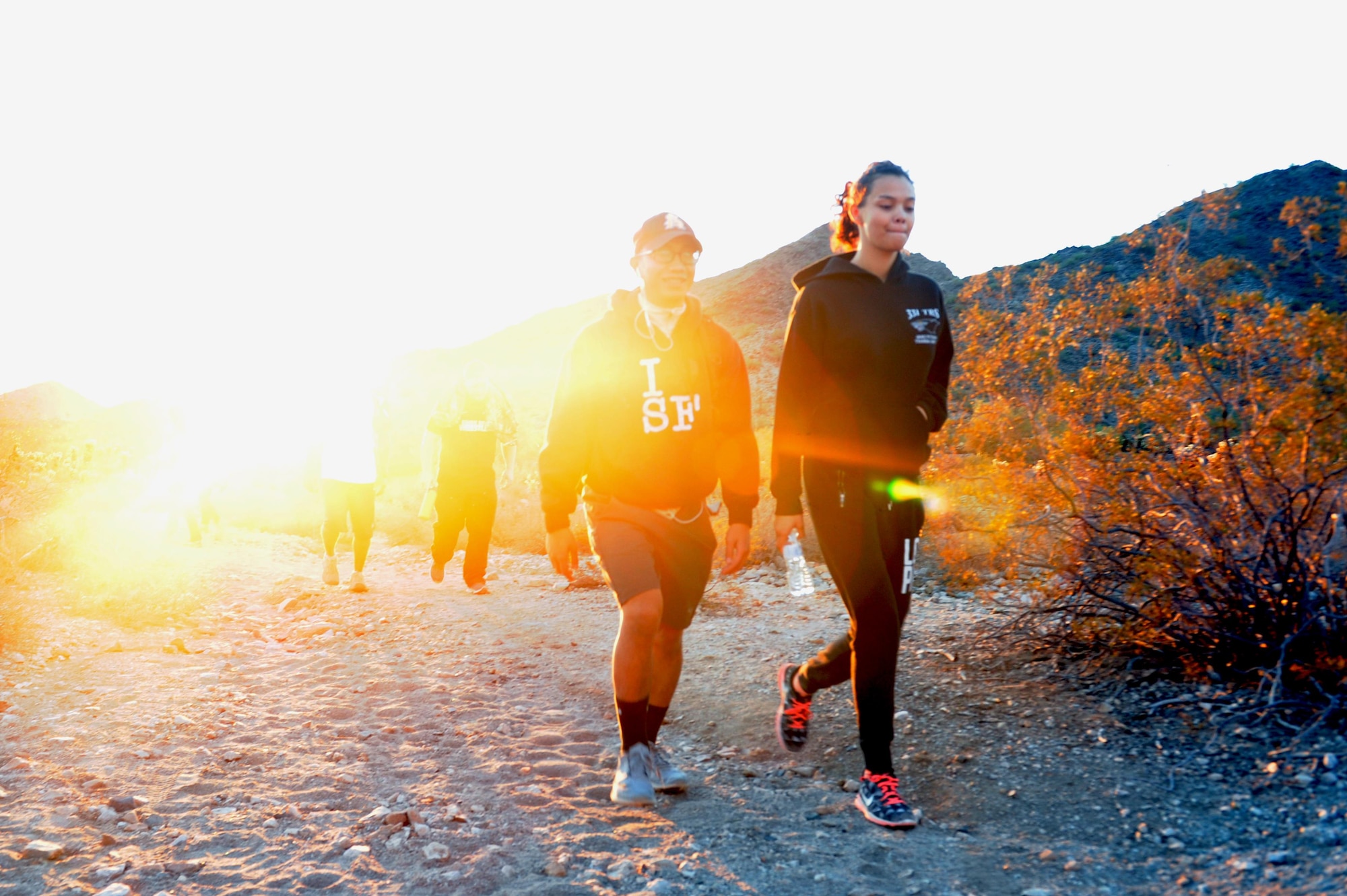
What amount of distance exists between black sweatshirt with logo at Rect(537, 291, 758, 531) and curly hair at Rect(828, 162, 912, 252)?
2.45 ft

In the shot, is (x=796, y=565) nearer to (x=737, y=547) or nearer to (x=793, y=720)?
(x=737, y=547)

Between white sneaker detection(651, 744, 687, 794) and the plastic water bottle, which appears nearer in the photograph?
the plastic water bottle

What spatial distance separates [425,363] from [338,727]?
70.7 meters

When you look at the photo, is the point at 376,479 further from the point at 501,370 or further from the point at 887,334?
the point at 501,370

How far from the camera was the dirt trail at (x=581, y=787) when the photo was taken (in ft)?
8.74

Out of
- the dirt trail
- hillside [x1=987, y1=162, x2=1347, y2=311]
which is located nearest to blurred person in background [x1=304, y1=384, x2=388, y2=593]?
the dirt trail

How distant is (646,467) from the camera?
11.0 ft

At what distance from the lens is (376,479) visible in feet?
29.4

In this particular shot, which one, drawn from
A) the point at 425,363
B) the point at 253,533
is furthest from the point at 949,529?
the point at 425,363

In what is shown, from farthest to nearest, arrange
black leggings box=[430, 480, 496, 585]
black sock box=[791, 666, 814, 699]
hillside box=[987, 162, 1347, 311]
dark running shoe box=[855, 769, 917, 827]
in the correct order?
hillside box=[987, 162, 1347, 311] < black leggings box=[430, 480, 496, 585] < black sock box=[791, 666, 814, 699] < dark running shoe box=[855, 769, 917, 827]

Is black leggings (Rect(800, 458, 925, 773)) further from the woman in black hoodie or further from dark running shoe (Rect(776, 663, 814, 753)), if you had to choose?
dark running shoe (Rect(776, 663, 814, 753))

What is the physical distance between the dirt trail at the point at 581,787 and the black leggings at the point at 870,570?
403 millimetres

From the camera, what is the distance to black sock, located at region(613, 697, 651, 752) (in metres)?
3.37

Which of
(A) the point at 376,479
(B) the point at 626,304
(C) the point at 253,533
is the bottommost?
(C) the point at 253,533
